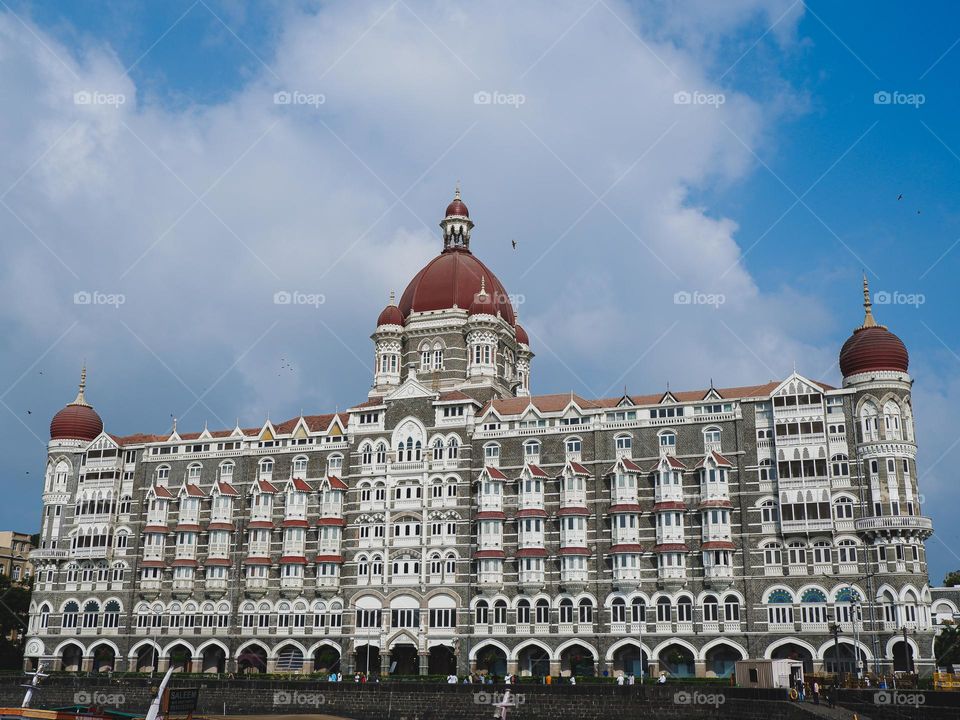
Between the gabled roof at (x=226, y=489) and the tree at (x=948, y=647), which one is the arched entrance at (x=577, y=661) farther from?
the gabled roof at (x=226, y=489)

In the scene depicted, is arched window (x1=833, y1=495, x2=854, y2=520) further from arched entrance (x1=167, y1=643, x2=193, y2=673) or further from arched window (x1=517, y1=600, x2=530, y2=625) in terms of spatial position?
arched entrance (x1=167, y1=643, x2=193, y2=673)

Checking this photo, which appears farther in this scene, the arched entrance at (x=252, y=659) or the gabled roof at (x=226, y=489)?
the gabled roof at (x=226, y=489)

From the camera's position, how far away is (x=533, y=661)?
78.8 m

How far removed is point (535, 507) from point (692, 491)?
39.6 feet

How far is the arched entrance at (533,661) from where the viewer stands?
257ft

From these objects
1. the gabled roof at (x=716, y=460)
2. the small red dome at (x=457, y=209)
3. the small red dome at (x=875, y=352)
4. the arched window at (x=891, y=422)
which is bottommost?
the gabled roof at (x=716, y=460)

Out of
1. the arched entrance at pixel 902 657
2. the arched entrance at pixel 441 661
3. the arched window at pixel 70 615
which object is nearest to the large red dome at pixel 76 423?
the arched window at pixel 70 615

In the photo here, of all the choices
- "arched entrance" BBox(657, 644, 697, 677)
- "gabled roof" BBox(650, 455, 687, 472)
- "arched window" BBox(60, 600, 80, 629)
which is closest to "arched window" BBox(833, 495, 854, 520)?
"gabled roof" BBox(650, 455, 687, 472)

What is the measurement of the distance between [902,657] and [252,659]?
1975 inches

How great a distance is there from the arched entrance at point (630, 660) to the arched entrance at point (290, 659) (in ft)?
86.0

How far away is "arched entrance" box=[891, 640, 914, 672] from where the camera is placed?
68000mm

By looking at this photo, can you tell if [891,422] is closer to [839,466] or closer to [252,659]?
[839,466]

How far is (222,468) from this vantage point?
92188 mm

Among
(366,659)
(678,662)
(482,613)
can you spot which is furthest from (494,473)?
(678,662)
